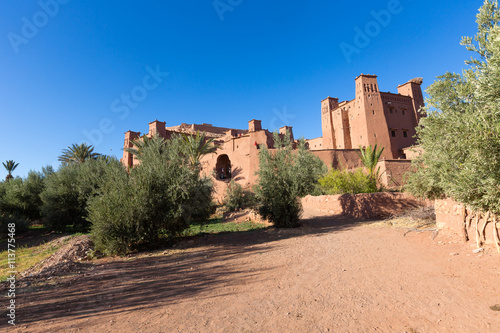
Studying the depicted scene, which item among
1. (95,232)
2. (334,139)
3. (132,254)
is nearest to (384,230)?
(132,254)

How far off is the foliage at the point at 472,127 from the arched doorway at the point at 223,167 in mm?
31140

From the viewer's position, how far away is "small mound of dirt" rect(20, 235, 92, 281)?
6.80 meters

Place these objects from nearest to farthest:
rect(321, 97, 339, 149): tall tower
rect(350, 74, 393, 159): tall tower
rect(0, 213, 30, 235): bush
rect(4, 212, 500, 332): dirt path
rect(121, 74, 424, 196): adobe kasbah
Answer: rect(4, 212, 500, 332): dirt path → rect(0, 213, 30, 235): bush → rect(121, 74, 424, 196): adobe kasbah → rect(350, 74, 393, 159): tall tower → rect(321, 97, 339, 149): tall tower

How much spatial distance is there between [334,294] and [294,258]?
9.00 feet

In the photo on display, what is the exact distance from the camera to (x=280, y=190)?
12.9 metres

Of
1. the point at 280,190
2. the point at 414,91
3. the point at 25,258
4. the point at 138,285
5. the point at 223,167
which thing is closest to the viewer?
the point at 138,285

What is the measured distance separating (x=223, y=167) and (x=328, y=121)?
19292mm

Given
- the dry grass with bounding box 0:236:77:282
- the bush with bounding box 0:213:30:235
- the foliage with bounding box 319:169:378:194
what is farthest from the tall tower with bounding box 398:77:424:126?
the bush with bounding box 0:213:30:235

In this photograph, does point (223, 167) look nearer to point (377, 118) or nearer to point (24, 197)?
point (24, 197)

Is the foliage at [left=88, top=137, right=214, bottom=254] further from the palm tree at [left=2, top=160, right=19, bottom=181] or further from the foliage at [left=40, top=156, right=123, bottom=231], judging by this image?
the palm tree at [left=2, top=160, right=19, bottom=181]

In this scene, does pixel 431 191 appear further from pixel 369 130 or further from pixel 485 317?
pixel 369 130

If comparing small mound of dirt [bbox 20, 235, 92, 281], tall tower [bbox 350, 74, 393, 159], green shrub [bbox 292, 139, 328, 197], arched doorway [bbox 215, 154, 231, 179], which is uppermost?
tall tower [bbox 350, 74, 393, 159]

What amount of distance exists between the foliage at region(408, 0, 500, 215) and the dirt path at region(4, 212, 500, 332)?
5.48ft

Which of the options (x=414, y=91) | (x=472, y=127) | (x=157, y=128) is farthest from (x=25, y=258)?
(x=414, y=91)
